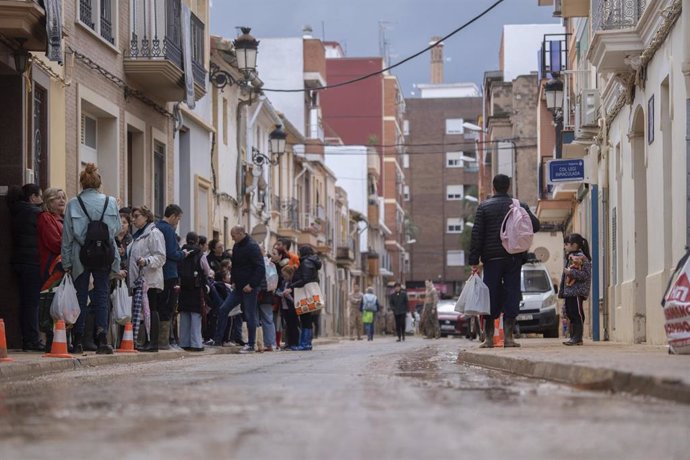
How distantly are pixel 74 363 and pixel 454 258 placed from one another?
347 ft

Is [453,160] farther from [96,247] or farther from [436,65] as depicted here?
[96,247]

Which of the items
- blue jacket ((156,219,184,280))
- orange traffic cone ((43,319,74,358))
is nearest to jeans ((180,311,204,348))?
blue jacket ((156,219,184,280))

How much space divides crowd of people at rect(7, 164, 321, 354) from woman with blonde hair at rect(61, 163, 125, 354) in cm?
A: 1

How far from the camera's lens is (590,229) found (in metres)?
30.0

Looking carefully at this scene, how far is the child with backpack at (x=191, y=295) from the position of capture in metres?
20.2

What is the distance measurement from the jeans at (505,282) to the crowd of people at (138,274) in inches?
162

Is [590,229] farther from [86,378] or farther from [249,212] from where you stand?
[86,378]

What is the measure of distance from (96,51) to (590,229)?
39.9 ft

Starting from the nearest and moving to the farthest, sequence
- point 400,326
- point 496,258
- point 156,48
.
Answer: point 496,258
point 156,48
point 400,326

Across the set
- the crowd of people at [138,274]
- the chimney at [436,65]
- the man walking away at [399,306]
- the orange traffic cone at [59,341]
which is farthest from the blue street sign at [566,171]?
the chimney at [436,65]

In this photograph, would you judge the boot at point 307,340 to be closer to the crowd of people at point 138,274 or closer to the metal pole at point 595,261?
the crowd of people at point 138,274

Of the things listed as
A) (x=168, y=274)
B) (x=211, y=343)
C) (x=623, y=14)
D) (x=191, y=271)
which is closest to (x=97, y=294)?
(x=168, y=274)

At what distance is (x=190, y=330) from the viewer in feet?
67.2

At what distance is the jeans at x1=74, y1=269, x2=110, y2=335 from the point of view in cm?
1513
